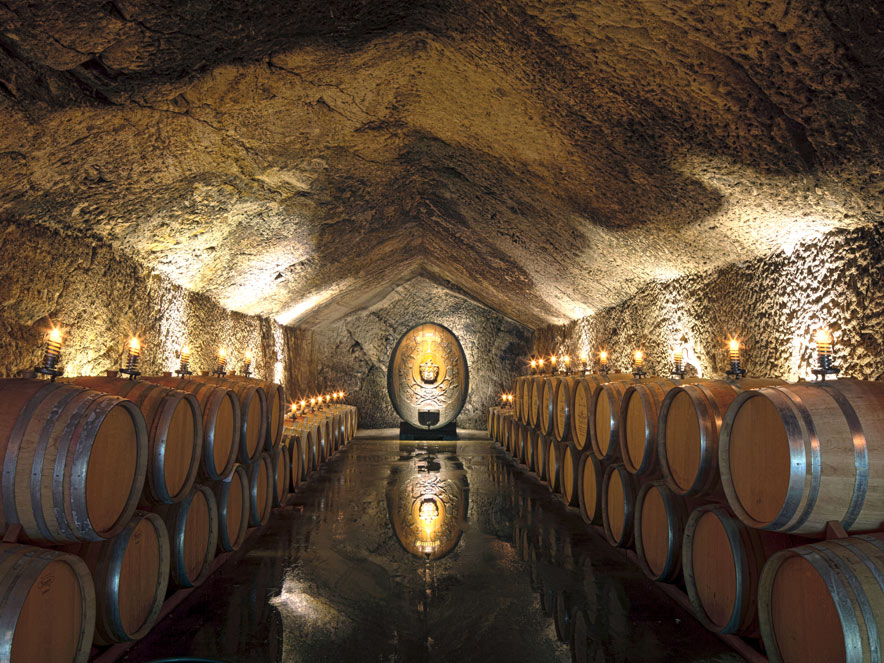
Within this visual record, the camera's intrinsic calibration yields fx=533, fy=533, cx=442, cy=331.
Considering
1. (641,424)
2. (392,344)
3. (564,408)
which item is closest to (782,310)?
(641,424)

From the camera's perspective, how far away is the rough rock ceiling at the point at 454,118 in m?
2.14

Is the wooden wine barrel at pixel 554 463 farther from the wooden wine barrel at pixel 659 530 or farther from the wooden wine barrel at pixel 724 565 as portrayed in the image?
the wooden wine barrel at pixel 724 565

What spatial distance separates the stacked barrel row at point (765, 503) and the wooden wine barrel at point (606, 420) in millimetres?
179

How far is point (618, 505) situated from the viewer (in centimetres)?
344

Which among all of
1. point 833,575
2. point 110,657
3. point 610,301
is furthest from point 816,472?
point 610,301

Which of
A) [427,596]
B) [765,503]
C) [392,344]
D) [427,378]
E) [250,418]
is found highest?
[392,344]

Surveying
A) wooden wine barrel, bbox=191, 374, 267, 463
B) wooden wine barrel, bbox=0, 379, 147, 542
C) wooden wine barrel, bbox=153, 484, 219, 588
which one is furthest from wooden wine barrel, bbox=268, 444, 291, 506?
wooden wine barrel, bbox=0, 379, 147, 542

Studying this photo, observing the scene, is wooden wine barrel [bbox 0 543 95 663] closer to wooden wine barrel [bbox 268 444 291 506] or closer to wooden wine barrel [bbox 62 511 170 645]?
wooden wine barrel [bbox 62 511 170 645]

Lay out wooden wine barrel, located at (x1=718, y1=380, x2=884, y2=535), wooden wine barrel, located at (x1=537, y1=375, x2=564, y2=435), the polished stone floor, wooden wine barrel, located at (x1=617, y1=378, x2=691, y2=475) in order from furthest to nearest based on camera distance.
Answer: wooden wine barrel, located at (x1=537, y1=375, x2=564, y2=435)
wooden wine barrel, located at (x1=617, y1=378, x2=691, y2=475)
the polished stone floor
wooden wine barrel, located at (x1=718, y1=380, x2=884, y2=535)

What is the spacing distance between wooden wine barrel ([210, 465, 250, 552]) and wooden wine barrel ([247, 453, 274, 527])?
0.13 meters

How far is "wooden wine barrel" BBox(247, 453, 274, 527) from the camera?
12.4 feet

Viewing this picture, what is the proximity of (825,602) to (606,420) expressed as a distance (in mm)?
2101

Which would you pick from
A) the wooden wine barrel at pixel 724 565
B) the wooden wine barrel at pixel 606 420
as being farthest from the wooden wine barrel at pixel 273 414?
the wooden wine barrel at pixel 724 565

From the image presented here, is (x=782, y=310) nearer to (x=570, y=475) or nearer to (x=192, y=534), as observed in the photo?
(x=570, y=475)
